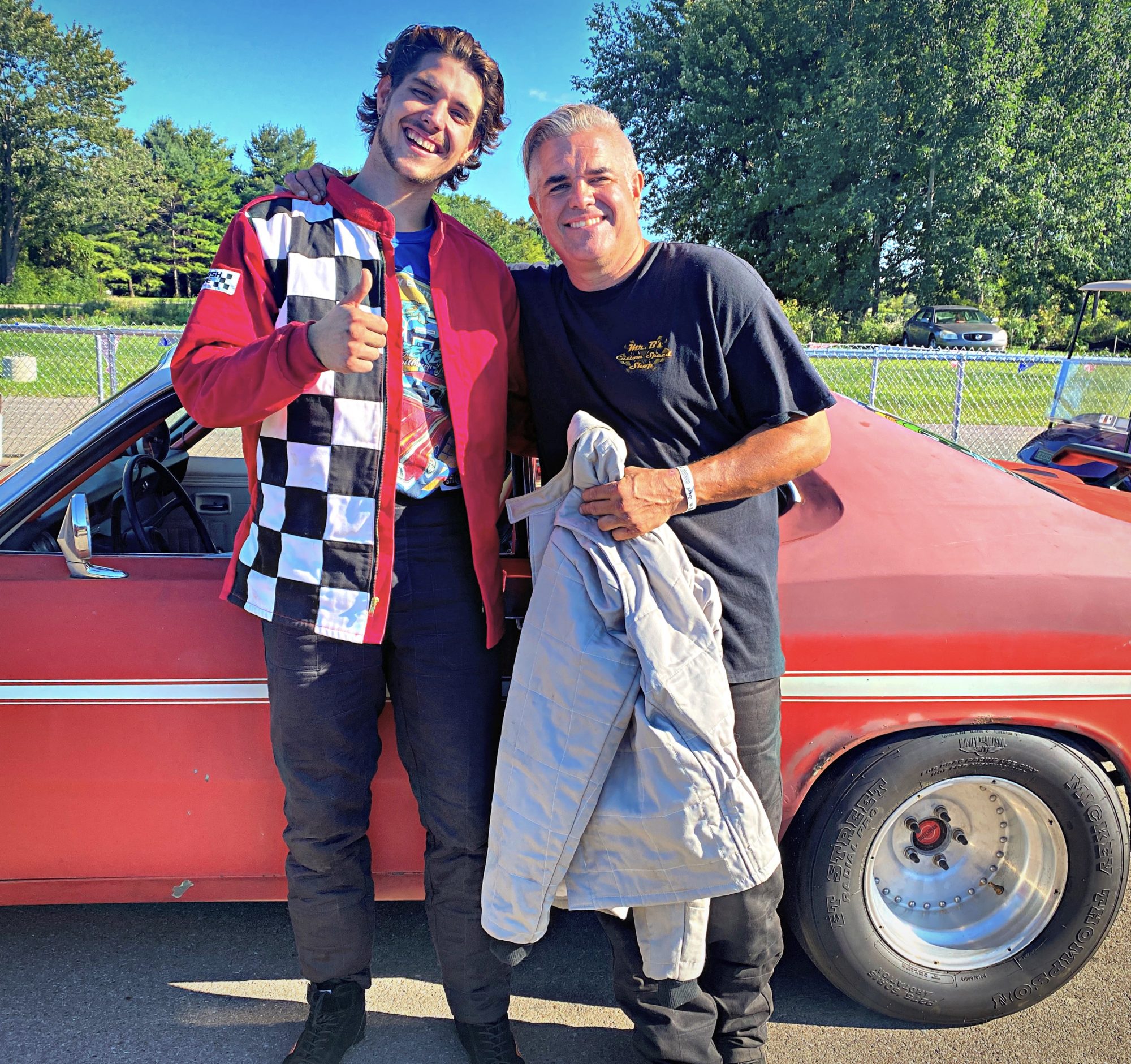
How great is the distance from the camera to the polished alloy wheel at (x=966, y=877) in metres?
2.24

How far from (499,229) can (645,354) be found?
A: 71055 millimetres

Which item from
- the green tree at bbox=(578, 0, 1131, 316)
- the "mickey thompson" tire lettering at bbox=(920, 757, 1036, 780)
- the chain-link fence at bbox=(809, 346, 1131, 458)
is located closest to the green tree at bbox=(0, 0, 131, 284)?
the green tree at bbox=(578, 0, 1131, 316)

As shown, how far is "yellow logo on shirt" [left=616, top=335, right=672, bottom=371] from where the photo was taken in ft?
6.12

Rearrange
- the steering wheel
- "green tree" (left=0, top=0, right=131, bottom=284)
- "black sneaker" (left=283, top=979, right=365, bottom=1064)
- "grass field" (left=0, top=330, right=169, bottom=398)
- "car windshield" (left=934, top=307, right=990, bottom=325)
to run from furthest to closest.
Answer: "green tree" (left=0, top=0, right=131, bottom=284) < "car windshield" (left=934, top=307, right=990, bottom=325) < "grass field" (left=0, top=330, right=169, bottom=398) < the steering wheel < "black sneaker" (left=283, top=979, right=365, bottom=1064)

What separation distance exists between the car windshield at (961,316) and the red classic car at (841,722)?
2579 cm

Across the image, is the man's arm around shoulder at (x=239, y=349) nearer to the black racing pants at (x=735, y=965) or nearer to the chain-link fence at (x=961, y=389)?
the black racing pants at (x=735, y=965)

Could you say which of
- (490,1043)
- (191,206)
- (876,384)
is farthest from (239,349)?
(191,206)

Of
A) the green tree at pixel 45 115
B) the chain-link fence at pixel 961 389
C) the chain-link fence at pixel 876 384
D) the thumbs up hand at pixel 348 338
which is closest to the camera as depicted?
the thumbs up hand at pixel 348 338

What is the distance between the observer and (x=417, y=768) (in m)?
2.05

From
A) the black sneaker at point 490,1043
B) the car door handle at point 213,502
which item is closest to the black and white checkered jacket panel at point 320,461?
the black sneaker at point 490,1043

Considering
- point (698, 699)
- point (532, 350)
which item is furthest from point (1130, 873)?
point (532, 350)

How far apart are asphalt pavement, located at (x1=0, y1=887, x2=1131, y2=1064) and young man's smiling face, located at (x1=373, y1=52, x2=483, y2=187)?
2013mm

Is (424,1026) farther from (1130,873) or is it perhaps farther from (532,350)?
(1130,873)

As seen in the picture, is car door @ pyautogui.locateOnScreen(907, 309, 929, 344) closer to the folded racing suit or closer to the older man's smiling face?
the older man's smiling face
